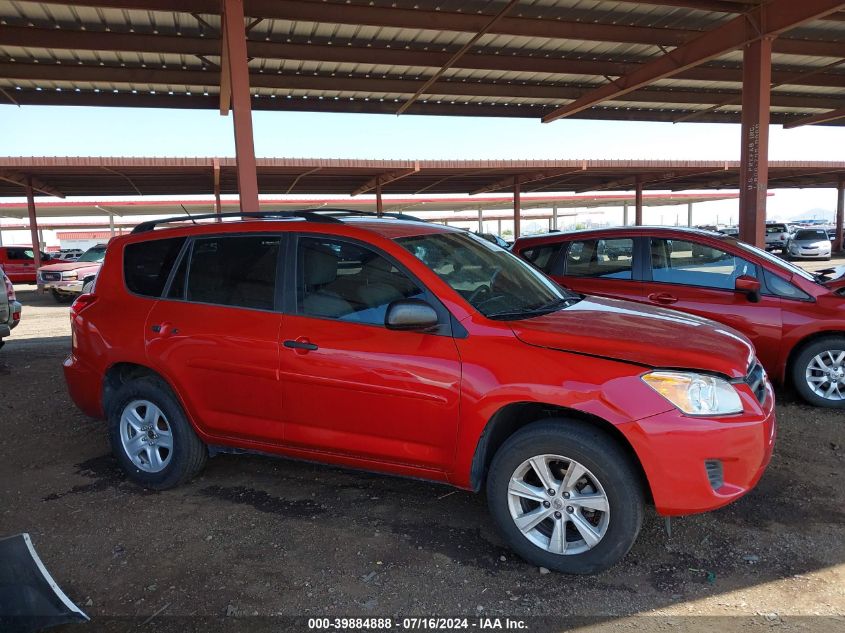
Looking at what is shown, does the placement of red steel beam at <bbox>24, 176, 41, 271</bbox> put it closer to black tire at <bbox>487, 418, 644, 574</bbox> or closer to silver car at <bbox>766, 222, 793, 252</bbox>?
black tire at <bbox>487, 418, 644, 574</bbox>

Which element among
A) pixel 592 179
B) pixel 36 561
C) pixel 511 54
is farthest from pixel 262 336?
pixel 592 179

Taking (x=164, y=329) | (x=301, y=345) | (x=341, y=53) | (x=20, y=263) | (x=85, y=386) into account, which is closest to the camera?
(x=301, y=345)

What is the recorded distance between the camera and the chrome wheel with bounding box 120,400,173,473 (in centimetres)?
397

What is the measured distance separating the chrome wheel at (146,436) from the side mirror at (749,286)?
197 inches

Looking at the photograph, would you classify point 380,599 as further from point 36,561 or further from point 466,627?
point 36,561

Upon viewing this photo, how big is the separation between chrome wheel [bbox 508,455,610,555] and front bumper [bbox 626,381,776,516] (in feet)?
0.89

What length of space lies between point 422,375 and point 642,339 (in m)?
1.14

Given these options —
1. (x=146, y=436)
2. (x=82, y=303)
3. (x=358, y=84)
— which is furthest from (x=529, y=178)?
(x=146, y=436)

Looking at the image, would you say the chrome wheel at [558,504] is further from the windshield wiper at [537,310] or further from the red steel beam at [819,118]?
the red steel beam at [819,118]

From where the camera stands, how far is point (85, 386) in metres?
4.26

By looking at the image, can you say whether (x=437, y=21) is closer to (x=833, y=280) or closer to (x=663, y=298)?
(x=663, y=298)

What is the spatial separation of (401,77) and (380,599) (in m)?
13.0

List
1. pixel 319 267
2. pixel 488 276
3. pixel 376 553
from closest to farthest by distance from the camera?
1. pixel 376 553
2. pixel 319 267
3. pixel 488 276

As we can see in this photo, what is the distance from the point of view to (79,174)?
19672 millimetres
